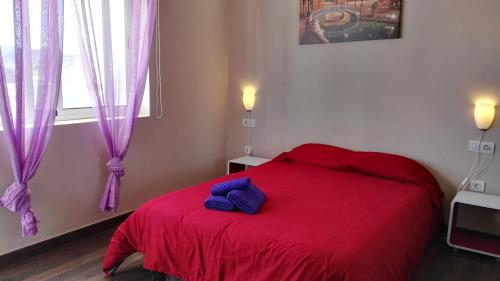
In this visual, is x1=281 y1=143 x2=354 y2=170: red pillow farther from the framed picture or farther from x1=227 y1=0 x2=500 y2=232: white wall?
the framed picture

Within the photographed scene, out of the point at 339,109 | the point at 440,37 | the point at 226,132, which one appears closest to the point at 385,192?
the point at 339,109

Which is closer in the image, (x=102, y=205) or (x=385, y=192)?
(x=385, y=192)

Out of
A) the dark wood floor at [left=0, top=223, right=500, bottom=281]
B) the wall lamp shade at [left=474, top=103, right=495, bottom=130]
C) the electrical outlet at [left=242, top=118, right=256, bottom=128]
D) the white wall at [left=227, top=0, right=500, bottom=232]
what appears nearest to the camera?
the dark wood floor at [left=0, top=223, right=500, bottom=281]

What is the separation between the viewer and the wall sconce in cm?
400

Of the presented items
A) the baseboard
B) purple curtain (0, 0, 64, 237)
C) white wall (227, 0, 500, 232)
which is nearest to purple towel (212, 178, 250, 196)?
purple curtain (0, 0, 64, 237)

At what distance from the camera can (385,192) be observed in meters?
2.70

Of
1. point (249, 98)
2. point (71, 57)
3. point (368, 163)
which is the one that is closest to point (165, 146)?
point (249, 98)

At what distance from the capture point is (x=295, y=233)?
1.91 m

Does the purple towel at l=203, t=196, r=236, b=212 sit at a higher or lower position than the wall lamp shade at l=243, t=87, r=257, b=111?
lower

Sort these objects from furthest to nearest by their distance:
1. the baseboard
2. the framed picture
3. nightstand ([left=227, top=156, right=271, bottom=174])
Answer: nightstand ([left=227, top=156, right=271, bottom=174]) < the framed picture < the baseboard

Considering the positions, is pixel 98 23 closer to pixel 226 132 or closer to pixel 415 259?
pixel 226 132

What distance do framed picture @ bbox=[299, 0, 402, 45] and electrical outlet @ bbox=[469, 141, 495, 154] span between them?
1048 mm

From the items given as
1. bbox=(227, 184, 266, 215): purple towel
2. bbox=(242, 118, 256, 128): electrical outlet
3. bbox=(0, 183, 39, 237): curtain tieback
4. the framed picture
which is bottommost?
bbox=(0, 183, 39, 237): curtain tieback

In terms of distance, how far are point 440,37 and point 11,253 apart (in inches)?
138
